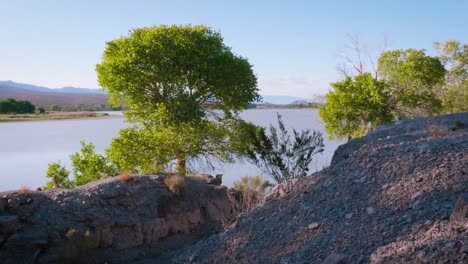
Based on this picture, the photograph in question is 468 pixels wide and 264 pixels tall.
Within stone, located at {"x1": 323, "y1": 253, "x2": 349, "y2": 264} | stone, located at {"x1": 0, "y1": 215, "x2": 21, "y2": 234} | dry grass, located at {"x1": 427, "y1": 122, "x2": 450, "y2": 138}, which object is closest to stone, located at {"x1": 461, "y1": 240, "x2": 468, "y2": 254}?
stone, located at {"x1": 323, "y1": 253, "x2": 349, "y2": 264}

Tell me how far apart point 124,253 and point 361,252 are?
281 inches

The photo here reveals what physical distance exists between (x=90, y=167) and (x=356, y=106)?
13479 millimetres

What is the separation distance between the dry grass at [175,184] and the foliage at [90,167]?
554 centimetres

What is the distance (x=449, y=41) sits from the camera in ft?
113

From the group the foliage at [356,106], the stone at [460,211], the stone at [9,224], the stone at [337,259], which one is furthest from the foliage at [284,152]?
the stone at [460,211]

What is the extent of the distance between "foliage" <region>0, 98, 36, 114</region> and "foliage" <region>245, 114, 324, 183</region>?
40.4 metres

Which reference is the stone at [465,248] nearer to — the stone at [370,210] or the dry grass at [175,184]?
the stone at [370,210]

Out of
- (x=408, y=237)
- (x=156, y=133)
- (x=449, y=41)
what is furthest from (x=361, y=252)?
(x=449, y=41)

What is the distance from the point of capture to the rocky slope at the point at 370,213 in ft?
20.0

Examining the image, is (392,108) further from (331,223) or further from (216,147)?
(331,223)

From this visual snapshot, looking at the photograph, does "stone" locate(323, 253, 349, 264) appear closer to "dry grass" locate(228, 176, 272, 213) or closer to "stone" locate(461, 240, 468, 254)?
"stone" locate(461, 240, 468, 254)

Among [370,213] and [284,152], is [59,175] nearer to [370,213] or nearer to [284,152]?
[284,152]

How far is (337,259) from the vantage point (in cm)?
630

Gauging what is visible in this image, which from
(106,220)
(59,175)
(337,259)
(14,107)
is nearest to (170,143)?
(59,175)
